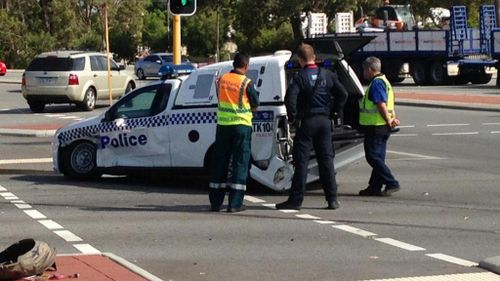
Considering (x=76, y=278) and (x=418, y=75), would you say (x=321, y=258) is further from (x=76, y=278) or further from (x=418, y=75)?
(x=418, y=75)

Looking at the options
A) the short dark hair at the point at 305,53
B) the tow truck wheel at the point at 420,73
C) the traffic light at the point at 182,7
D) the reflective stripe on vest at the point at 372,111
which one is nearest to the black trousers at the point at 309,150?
the short dark hair at the point at 305,53

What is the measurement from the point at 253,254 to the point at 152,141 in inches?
206

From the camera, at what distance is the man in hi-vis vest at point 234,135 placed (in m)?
12.2

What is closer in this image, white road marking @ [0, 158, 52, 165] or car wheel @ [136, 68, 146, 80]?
white road marking @ [0, 158, 52, 165]

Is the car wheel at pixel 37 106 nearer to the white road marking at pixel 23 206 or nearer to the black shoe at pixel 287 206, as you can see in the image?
the white road marking at pixel 23 206

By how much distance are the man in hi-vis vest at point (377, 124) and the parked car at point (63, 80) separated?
745 inches

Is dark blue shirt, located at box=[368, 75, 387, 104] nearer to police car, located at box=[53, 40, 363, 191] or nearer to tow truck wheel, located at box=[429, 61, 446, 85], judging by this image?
police car, located at box=[53, 40, 363, 191]

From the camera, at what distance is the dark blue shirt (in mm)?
13422

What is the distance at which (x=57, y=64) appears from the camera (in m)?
31.5

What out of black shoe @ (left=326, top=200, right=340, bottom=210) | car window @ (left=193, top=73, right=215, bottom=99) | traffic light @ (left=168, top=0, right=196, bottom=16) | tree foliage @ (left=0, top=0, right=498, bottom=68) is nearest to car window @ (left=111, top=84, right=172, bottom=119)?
car window @ (left=193, top=73, right=215, bottom=99)

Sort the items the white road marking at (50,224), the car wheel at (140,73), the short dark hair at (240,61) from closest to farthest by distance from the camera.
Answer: the white road marking at (50,224), the short dark hair at (240,61), the car wheel at (140,73)

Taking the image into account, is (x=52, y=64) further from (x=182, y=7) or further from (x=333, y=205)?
(x=333, y=205)

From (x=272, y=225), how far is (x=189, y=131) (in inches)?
128

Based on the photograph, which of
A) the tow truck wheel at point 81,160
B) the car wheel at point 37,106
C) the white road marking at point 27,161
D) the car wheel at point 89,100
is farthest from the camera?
the car wheel at point 37,106
